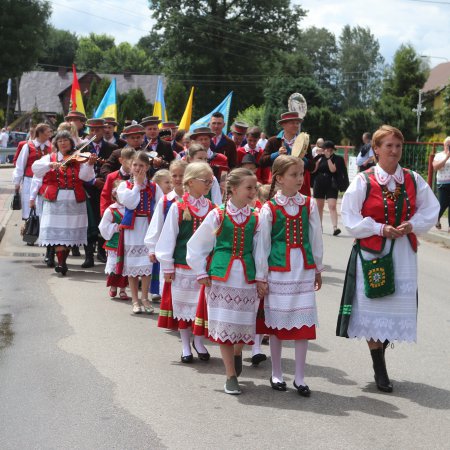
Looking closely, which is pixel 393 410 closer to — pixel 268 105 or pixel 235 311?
pixel 235 311

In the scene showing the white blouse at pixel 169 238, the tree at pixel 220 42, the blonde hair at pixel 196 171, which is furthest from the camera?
the tree at pixel 220 42

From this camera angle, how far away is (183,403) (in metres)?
6.09

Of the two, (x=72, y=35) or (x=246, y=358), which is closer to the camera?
(x=246, y=358)

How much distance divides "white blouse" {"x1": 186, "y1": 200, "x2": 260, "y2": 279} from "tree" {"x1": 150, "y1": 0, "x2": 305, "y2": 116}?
59.5m

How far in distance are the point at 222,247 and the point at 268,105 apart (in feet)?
118

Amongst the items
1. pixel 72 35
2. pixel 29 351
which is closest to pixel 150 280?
pixel 29 351

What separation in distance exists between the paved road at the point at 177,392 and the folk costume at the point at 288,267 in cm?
51

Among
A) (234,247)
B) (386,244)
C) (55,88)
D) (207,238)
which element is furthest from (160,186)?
(55,88)

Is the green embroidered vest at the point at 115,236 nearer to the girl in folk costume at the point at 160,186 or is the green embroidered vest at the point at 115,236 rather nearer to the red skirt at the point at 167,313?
the girl in folk costume at the point at 160,186

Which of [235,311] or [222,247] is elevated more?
[222,247]

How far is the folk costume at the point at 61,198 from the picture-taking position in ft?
39.1

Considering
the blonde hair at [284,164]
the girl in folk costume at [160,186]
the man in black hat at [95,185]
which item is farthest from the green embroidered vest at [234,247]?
the man in black hat at [95,185]

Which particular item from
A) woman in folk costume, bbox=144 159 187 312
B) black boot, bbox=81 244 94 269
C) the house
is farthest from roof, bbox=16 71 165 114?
woman in folk costume, bbox=144 159 187 312

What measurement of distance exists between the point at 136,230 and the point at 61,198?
2.70 metres
